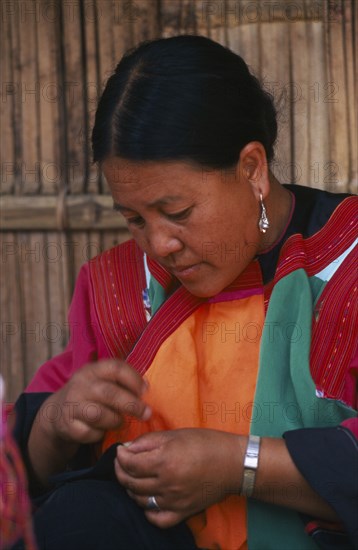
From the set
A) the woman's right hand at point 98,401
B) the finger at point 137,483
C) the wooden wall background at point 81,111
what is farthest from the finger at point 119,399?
the wooden wall background at point 81,111

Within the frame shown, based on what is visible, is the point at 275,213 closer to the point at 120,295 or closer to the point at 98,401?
the point at 120,295

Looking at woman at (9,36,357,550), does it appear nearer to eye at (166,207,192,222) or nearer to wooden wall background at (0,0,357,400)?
eye at (166,207,192,222)

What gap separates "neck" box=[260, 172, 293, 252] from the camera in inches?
70.5

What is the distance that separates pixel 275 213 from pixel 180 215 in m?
0.26

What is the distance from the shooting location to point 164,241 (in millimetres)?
1627

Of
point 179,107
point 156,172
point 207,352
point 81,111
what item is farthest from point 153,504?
point 81,111

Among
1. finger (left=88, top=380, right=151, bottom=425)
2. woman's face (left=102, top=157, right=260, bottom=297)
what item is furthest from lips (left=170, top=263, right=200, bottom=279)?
finger (left=88, top=380, right=151, bottom=425)

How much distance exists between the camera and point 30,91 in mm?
2625

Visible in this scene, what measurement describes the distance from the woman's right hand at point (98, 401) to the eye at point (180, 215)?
0.27m

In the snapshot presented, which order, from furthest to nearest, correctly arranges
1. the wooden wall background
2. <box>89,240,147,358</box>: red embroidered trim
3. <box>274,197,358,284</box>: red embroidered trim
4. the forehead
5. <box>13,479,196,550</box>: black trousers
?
1. the wooden wall background
2. <box>89,240,147,358</box>: red embroidered trim
3. <box>274,197,358,284</box>: red embroidered trim
4. the forehead
5. <box>13,479,196,550</box>: black trousers

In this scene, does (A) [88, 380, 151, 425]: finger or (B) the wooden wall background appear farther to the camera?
(B) the wooden wall background

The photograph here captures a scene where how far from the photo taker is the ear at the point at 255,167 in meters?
1.68

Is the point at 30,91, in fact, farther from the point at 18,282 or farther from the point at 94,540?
the point at 94,540

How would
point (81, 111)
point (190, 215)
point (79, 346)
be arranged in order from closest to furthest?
point (190, 215)
point (79, 346)
point (81, 111)
